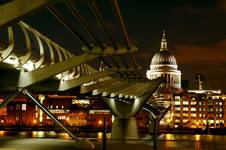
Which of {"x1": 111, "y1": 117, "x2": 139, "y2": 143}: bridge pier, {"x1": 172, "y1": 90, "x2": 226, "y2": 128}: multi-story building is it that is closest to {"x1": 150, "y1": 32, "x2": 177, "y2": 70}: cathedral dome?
{"x1": 172, "y1": 90, "x2": 226, "y2": 128}: multi-story building

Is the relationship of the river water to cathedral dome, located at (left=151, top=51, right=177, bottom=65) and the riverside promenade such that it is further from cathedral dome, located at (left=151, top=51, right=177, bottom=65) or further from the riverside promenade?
cathedral dome, located at (left=151, top=51, right=177, bottom=65)

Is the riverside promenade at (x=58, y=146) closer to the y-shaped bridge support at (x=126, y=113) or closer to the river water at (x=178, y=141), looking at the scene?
the river water at (x=178, y=141)

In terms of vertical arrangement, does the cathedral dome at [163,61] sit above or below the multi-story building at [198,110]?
above

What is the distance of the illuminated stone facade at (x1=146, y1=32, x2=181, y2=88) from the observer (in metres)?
173

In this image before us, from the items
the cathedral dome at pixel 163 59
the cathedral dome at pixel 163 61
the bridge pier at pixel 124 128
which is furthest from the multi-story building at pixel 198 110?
the bridge pier at pixel 124 128

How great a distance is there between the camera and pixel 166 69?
567 feet

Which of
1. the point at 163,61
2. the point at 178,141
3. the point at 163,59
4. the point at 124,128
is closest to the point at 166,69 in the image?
the point at 163,61

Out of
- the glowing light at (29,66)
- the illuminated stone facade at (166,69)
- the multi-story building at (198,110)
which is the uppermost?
the illuminated stone facade at (166,69)

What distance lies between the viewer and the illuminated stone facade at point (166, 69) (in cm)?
17288

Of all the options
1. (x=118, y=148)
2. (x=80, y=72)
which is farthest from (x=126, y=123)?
(x=118, y=148)

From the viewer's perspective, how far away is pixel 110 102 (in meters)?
48.9

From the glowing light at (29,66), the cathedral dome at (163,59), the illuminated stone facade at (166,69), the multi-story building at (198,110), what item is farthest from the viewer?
the cathedral dome at (163,59)

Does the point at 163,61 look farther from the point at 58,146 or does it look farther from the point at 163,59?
the point at 58,146

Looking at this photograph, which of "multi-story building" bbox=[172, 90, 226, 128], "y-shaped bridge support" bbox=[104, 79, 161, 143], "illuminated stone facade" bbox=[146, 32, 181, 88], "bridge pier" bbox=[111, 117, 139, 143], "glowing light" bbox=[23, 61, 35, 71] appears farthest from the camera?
"multi-story building" bbox=[172, 90, 226, 128]
